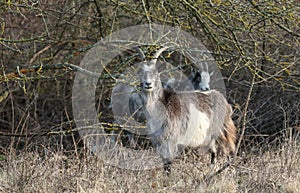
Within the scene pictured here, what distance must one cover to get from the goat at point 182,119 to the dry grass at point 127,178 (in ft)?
4.11

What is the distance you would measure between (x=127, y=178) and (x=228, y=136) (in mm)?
3419

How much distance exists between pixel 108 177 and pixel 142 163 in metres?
0.96

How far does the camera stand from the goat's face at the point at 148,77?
7.36 m

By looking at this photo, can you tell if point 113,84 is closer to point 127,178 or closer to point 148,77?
point 148,77

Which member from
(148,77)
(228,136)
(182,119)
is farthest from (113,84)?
(228,136)

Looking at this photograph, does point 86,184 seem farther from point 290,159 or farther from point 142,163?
point 290,159

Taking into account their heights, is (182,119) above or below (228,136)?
above

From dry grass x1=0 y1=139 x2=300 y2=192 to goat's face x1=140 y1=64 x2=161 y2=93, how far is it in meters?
1.35

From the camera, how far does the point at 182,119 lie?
26.5 feet

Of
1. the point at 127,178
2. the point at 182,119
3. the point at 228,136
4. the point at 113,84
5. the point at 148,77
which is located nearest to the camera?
the point at 127,178

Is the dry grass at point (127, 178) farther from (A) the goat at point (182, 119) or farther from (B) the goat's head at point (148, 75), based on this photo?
(B) the goat's head at point (148, 75)

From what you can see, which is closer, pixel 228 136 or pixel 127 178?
pixel 127 178

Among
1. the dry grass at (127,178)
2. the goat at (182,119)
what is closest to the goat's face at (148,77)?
the goat at (182,119)

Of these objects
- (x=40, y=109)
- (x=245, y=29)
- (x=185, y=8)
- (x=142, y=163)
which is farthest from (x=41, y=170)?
(x=40, y=109)
